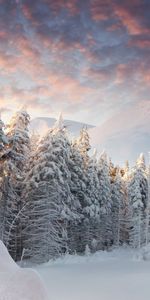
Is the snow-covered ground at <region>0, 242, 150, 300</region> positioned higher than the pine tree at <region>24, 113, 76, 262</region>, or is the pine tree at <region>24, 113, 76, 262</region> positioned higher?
the pine tree at <region>24, 113, 76, 262</region>

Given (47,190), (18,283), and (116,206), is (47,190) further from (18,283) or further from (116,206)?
(18,283)

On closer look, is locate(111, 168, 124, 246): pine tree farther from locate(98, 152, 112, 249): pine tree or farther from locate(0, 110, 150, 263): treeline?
locate(0, 110, 150, 263): treeline

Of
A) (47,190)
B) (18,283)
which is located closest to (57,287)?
(18,283)

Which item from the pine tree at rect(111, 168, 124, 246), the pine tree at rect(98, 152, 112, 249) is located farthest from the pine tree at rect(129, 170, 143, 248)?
the pine tree at rect(98, 152, 112, 249)

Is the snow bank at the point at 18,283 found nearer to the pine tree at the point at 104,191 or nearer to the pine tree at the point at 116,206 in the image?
the pine tree at the point at 104,191

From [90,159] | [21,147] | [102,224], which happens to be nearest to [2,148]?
[21,147]

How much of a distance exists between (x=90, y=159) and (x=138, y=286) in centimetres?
3361

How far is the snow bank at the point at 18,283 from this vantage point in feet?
16.1

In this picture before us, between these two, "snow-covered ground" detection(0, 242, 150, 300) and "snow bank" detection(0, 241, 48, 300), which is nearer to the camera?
"snow bank" detection(0, 241, 48, 300)

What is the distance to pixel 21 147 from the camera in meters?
32.6

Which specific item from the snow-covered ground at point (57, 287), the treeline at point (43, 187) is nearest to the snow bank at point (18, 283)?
the snow-covered ground at point (57, 287)

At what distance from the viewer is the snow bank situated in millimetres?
4918

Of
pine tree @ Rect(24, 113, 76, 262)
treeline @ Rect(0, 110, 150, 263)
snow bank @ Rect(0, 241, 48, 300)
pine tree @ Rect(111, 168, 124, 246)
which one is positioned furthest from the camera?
pine tree @ Rect(111, 168, 124, 246)

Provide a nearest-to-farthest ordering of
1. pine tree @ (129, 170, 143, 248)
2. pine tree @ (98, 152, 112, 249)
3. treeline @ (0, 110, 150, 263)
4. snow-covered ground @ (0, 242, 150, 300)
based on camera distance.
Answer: snow-covered ground @ (0, 242, 150, 300), treeline @ (0, 110, 150, 263), pine tree @ (98, 152, 112, 249), pine tree @ (129, 170, 143, 248)
